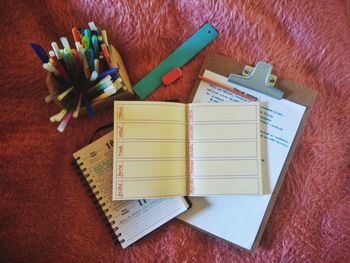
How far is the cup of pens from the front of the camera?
1.92ft

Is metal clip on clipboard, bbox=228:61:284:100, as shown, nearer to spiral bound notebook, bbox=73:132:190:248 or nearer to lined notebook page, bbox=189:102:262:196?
lined notebook page, bbox=189:102:262:196

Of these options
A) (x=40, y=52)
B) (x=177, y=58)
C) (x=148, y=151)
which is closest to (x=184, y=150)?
(x=148, y=151)

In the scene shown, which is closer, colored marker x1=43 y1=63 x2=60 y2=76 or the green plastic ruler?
colored marker x1=43 y1=63 x2=60 y2=76

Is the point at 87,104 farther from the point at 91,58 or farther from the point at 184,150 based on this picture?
the point at 184,150

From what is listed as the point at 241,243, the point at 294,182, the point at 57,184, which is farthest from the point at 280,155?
the point at 57,184

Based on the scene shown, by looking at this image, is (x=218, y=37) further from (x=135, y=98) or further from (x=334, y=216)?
(x=334, y=216)

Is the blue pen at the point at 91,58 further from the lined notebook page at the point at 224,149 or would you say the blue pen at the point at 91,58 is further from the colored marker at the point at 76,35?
the lined notebook page at the point at 224,149

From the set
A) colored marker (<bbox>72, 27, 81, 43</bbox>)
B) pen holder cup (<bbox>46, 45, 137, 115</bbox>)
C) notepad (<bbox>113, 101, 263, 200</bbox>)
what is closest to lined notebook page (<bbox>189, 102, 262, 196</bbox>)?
notepad (<bbox>113, 101, 263, 200</bbox>)

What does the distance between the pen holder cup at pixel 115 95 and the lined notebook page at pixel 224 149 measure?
0.37 feet

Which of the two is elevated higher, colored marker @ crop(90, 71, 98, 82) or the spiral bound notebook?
colored marker @ crop(90, 71, 98, 82)

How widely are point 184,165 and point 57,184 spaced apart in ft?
0.70

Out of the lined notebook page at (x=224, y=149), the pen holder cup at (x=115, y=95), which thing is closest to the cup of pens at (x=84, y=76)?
the pen holder cup at (x=115, y=95)

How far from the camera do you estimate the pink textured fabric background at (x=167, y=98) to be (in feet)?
2.04

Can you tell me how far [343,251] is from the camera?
2.05ft
